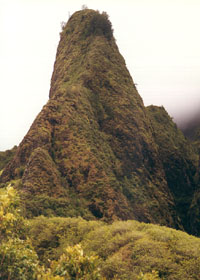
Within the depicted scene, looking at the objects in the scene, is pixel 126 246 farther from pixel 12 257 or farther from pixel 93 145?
pixel 93 145

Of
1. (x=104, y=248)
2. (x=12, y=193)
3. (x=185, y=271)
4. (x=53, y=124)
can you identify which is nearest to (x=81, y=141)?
(x=53, y=124)

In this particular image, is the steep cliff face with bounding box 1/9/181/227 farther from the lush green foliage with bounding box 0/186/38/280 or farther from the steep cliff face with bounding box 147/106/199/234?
the lush green foliage with bounding box 0/186/38/280

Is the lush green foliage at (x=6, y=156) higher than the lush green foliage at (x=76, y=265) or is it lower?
higher

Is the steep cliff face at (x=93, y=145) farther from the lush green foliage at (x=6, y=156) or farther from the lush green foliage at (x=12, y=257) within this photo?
the lush green foliage at (x=6, y=156)

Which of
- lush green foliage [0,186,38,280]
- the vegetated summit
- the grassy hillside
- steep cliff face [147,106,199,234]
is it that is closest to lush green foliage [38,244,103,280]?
lush green foliage [0,186,38,280]

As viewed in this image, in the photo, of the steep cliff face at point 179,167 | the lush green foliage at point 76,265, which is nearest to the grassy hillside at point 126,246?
the lush green foliage at point 76,265

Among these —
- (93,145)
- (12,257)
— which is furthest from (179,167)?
(12,257)
